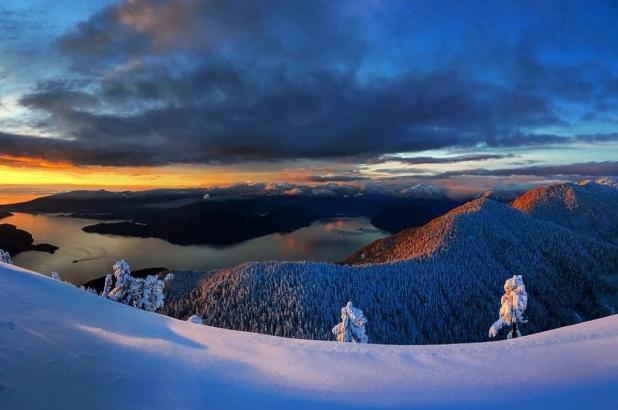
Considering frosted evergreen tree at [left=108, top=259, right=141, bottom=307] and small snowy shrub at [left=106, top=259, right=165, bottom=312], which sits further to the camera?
small snowy shrub at [left=106, top=259, right=165, bottom=312]

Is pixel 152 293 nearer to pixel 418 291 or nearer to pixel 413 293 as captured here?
pixel 413 293

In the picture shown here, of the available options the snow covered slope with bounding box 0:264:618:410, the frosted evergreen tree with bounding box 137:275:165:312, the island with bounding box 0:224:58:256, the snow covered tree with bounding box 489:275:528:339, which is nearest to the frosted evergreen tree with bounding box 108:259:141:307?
the frosted evergreen tree with bounding box 137:275:165:312

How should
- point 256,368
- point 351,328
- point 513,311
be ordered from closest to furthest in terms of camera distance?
point 256,368 < point 513,311 < point 351,328

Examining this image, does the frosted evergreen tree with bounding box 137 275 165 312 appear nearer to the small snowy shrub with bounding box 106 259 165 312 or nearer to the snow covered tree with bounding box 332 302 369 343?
the small snowy shrub with bounding box 106 259 165 312

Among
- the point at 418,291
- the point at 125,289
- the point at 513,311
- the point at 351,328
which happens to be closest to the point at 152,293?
the point at 125,289

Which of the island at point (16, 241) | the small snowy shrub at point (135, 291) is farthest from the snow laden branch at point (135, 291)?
the island at point (16, 241)

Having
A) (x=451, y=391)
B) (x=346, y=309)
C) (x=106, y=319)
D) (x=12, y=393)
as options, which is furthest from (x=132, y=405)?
(x=346, y=309)
